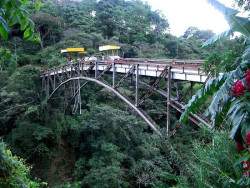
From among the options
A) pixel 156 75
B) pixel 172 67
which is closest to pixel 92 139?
pixel 156 75

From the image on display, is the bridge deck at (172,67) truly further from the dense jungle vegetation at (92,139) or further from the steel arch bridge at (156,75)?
the dense jungle vegetation at (92,139)

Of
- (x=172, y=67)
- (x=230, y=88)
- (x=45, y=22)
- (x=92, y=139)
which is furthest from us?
(x=45, y=22)

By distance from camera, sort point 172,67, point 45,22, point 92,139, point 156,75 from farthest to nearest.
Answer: point 45,22 → point 92,139 → point 156,75 → point 172,67

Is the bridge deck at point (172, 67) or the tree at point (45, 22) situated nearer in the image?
the bridge deck at point (172, 67)

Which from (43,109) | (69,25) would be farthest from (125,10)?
(43,109)

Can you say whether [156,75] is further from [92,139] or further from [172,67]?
[92,139]

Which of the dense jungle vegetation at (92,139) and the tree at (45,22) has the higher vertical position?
the tree at (45,22)

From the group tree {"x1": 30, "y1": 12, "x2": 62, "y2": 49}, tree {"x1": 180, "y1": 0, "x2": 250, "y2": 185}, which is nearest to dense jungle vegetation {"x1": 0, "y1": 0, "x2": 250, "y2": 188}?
tree {"x1": 180, "y1": 0, "x2": 250, "y2": 185}

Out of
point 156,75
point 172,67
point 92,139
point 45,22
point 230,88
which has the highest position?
point 45,22

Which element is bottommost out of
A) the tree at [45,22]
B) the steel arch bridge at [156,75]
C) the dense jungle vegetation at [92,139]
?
the dense jungle vegetation at [92,139]

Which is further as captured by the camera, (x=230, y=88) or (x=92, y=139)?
(x=92, y=139)

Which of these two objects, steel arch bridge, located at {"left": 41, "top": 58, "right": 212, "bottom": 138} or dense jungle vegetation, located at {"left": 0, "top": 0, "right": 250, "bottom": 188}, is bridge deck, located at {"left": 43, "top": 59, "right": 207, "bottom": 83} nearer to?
steel arch bridge, located at {"left": 41, "top": 58, "right": 212, "bottom": 138}

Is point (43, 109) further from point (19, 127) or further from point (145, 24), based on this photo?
point (145, 24)

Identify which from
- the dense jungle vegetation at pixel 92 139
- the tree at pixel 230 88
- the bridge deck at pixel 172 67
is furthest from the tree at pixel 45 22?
the tree at pixel 230 88
